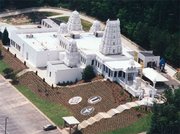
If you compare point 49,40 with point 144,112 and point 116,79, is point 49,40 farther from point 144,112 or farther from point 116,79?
point 144,112

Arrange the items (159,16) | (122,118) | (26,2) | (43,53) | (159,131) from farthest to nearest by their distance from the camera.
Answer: (26,2) < (159,16) < (43,53) < (122,118) < (159,131)

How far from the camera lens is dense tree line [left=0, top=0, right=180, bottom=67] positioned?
141 m

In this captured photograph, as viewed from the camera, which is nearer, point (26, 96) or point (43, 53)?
point (26, 96)

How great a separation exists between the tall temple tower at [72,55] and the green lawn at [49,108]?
9.84 m

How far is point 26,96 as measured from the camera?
412 ft

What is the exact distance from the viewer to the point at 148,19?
155375mm

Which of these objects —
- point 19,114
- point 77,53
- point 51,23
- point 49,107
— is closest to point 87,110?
point 49,107

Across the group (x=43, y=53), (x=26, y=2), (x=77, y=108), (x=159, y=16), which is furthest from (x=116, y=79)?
(x=26, y=2)

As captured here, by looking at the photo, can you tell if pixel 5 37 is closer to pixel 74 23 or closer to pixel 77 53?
pixel 74 23

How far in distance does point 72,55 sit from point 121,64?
10.6 meters

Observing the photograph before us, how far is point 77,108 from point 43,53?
21889 millimetres

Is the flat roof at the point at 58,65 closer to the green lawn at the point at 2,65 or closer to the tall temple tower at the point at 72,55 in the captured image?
the tall temple tower at the point at 72,55

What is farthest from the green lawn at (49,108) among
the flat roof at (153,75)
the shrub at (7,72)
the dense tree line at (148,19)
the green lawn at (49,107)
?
the dense tree line at (148,19)

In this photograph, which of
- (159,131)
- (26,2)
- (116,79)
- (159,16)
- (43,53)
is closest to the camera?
(159,131)
